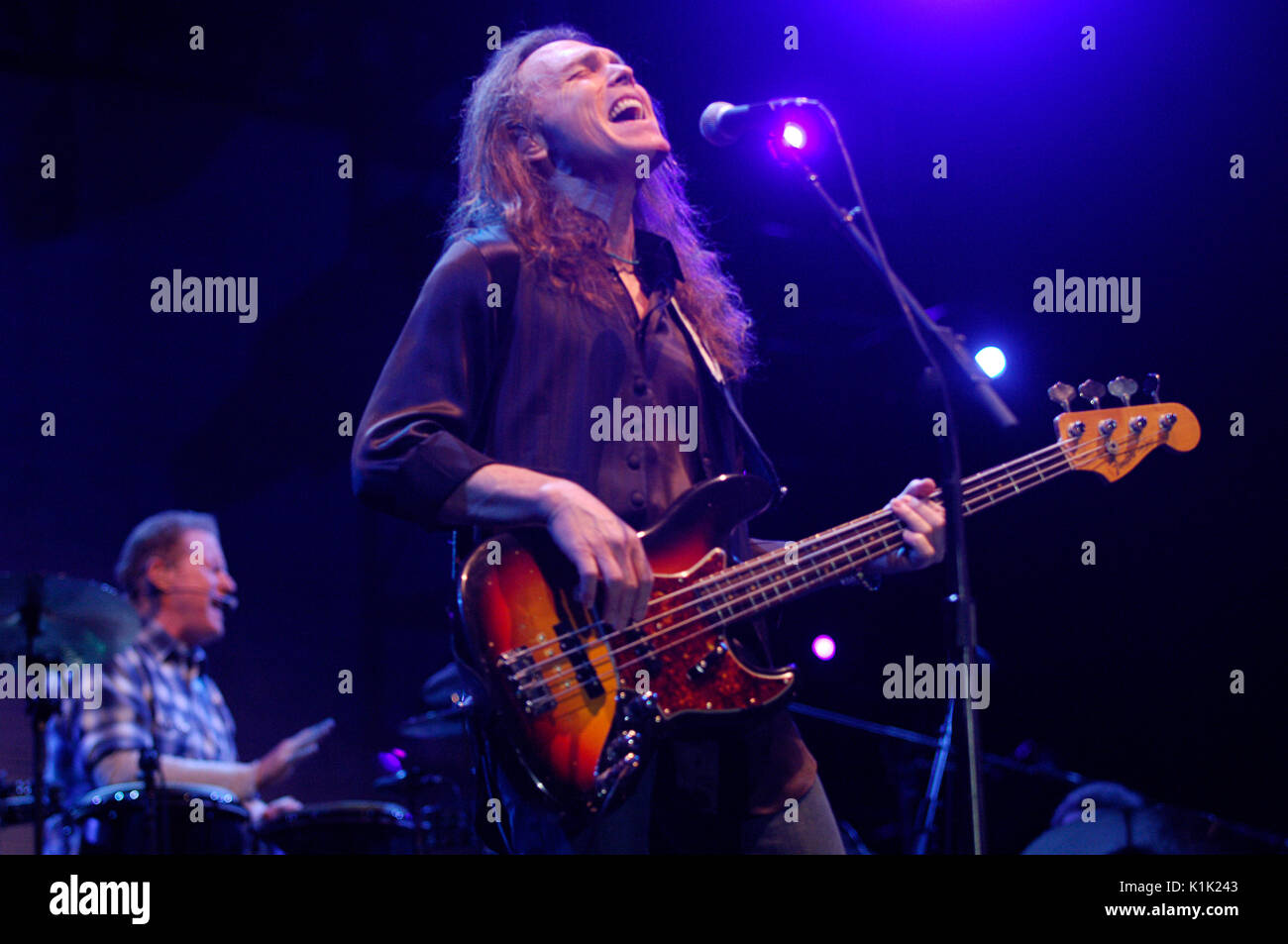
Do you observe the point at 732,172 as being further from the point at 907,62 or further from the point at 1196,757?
the point at 1196,757

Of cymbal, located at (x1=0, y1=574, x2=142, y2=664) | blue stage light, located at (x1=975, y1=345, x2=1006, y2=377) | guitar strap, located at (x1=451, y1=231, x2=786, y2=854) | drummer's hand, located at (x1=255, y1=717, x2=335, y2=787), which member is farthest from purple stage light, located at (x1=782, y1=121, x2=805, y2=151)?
drummer's hand, located at (x1=255, y1=717, x2=335, y2=787)

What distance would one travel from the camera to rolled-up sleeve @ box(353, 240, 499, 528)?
2.37 meters

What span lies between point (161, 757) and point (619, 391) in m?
3.40

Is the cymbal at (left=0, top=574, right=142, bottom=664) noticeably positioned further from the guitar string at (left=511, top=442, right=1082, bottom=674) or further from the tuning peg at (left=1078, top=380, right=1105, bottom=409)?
the tuning peg at (left=1078, top=380, right=1105, bottom=409)

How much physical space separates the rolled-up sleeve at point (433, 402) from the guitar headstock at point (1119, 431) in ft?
5.47

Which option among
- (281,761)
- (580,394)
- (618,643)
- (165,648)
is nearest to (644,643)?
(618,643)

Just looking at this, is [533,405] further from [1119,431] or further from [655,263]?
[1119,431]

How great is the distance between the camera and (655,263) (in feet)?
9.93

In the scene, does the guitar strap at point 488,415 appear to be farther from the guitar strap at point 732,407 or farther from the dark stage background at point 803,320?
the dark stage background at point 803,320

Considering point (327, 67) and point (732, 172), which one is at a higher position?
point (327, 67)

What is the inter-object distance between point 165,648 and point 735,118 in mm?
4153

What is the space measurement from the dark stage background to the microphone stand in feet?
10.9
